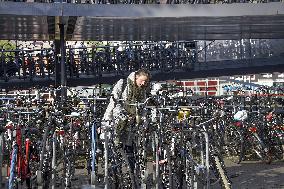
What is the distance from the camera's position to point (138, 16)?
1469 cm

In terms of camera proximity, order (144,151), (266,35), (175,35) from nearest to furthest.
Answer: (144,151) → (175,35) → (266,35)

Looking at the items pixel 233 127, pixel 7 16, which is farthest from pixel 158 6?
pixel 233 127

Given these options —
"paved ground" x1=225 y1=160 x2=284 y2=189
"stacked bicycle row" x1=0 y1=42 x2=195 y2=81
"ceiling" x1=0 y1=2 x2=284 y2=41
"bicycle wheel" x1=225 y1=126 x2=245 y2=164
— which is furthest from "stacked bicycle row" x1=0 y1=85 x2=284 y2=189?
"stacked bicycle row" x1=0 y1=42 x2=195 y2=81

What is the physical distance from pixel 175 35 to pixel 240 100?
27.5ft

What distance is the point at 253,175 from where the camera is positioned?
29.8ft

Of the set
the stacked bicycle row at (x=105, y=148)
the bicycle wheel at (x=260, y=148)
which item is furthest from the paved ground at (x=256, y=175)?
the stacked bicycle row at (x=105, y=148)

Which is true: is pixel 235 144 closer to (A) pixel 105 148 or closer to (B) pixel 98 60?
(A) pixel 105 148

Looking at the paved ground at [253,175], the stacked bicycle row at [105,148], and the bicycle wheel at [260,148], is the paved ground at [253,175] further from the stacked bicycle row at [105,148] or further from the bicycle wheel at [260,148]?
the stacked bicycle row at [105,148]

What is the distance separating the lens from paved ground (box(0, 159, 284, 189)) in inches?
319

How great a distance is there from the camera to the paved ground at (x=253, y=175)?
8.11 meters

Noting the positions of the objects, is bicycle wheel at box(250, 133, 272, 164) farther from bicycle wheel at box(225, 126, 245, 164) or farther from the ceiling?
the ceiling

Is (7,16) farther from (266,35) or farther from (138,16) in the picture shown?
(266,35)

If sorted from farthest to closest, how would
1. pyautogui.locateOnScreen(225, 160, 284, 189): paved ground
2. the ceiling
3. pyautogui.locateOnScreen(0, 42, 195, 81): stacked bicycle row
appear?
pyautogui.locateOnScreen(0, 42, 195, 81): stacked bicycle row
the ceiling
pyautogui.locateOnScreen(225, 160, 284, 189): paved ground

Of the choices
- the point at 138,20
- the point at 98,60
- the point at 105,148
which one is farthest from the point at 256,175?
the point at 98,60
